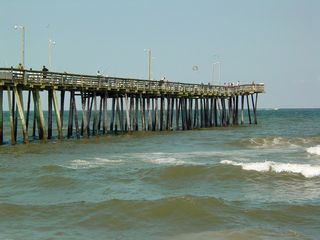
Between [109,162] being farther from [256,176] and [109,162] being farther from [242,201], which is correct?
[242,201]

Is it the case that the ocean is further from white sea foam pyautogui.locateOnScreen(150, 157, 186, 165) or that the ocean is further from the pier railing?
the pier railing

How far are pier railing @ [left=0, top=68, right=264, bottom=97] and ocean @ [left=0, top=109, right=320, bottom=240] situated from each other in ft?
14.9

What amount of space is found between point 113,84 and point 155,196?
23589mm

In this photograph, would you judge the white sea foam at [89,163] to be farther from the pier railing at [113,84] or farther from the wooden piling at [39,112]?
the wooden piling at [39,112]

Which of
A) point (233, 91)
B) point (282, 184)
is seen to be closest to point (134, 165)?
point (282, 184)

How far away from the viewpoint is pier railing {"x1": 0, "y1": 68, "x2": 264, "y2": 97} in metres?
28.5

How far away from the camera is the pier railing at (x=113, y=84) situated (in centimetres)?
2848

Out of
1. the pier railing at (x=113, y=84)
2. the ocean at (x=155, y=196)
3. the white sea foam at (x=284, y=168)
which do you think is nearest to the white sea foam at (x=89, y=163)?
the ocean at (x=155, y=196)

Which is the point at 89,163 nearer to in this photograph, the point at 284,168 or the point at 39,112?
the point at 284,168

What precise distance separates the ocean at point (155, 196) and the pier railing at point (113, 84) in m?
4.55

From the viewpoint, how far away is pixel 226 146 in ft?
104

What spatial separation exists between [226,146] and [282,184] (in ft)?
48.9

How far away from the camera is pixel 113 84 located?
37.7m

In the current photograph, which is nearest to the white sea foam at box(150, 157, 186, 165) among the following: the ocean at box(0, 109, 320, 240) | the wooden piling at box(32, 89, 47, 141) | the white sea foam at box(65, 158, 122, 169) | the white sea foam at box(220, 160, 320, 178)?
the ocean at box(0, 109, 320, 240)
